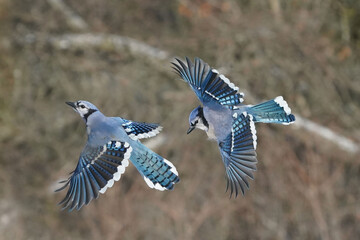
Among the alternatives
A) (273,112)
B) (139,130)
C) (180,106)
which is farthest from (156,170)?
(180,106)

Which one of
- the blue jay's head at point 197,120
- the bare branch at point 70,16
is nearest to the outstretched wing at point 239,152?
the blue jay's head at point 197,120

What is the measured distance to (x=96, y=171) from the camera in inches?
86.9

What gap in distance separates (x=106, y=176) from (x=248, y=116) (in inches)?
22.1

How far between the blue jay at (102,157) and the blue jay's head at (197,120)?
164 millimetres

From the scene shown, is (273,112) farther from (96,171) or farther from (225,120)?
(96,171)

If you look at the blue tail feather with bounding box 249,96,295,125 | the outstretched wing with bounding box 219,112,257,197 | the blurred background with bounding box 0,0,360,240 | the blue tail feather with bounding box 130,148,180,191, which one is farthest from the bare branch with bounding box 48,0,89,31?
the outstretched wing with bounding box 219,112,257,197

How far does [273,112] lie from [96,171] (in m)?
0.84

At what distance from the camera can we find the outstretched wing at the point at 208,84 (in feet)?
7.16

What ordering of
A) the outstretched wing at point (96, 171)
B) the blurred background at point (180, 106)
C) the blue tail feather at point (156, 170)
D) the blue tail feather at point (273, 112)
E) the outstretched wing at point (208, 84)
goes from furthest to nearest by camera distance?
the blurred background at point (180, 106)
the blue tail feather at point (273, 112)
the blue tail feather at point (156, 170)
the outstretched wing at point (208, 84)
the outstretched wing at point (96, 171)

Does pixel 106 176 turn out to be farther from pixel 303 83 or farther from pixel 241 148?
pixel 303 83

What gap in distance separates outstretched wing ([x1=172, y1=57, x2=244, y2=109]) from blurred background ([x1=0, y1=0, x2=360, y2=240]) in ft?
13.3

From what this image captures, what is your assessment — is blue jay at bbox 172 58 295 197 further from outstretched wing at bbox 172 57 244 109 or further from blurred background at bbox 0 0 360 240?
blurred background at bbox 0 0 360 240

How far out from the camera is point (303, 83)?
7.40 metres

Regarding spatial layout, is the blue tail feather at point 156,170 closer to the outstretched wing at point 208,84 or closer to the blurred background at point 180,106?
the outstretched wing at point 208,84
